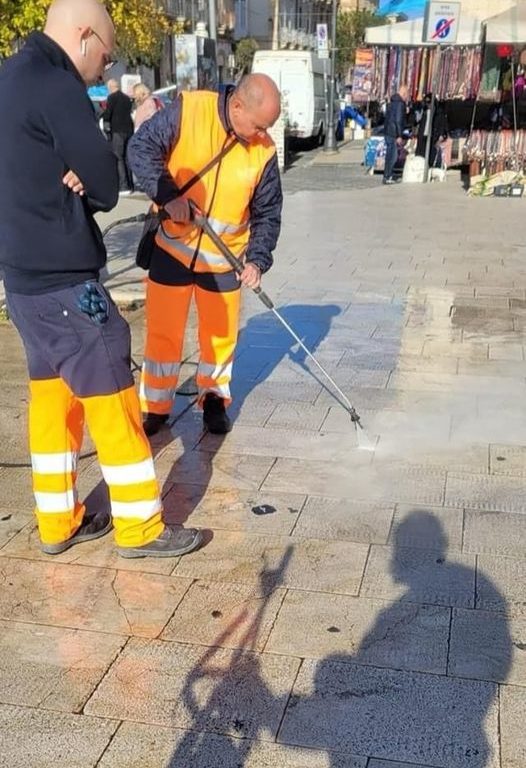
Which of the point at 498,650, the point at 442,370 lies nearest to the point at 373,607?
the point at 498,650

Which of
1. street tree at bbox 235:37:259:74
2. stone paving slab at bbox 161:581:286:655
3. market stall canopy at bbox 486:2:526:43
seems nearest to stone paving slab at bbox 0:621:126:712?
stone paving slab at bbox 161:581:286:655

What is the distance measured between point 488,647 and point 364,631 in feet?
1.33

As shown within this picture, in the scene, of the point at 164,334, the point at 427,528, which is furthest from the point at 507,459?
the point at 164,334

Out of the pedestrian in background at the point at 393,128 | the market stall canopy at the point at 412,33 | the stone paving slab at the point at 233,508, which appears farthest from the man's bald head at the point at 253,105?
the market stall canopy at the point at 412,33

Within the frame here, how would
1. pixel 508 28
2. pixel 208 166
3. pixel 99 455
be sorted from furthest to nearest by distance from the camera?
1. pixel 508 28
2. pixel 208 166
3. pixel 99 455

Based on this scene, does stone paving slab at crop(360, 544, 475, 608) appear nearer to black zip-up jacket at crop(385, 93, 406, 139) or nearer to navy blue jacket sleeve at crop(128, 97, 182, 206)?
navy blue jacket sleeve at crop(128, 97, 182, 206)

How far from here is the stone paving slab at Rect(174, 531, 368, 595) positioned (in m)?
3.30

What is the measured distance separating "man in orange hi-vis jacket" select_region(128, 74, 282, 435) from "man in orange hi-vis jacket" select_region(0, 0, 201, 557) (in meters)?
1.01

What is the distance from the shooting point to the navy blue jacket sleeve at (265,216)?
4.32m

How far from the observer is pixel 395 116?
1642 centimetres

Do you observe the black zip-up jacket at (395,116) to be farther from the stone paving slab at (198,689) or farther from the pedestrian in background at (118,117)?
the stone paving slab at (198,689)

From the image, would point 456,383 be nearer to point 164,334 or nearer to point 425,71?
point 164,334

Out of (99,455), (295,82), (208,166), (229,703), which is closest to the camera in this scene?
(229,703)

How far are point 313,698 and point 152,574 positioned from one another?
36.3 inches
